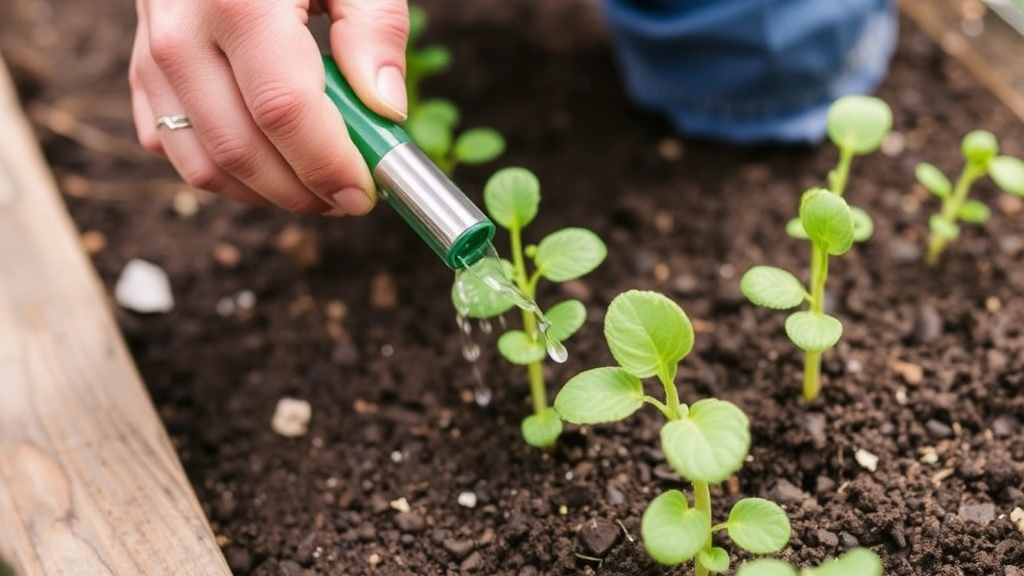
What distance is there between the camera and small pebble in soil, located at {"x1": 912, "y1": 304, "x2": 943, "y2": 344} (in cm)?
132

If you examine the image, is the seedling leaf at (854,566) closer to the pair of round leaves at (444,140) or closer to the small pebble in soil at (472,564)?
the small pebble in soil at (472,564)

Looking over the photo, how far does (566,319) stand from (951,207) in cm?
62

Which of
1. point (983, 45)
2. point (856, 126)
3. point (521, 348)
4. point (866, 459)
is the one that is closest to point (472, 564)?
point (521, 348)

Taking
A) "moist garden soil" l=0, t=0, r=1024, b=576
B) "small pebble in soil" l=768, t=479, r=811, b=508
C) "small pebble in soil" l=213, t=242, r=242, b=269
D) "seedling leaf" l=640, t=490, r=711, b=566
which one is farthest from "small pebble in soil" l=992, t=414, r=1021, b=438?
"small pebble in soil" l=213, t=242, r=242, b=269

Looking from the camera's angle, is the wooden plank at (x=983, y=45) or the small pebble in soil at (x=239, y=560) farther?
the wooden plank at (x=983, y=45)

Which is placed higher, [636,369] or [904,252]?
[636,369]

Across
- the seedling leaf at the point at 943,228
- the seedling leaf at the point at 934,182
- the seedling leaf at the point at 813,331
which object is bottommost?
the seedling leaf at the point at 943,228

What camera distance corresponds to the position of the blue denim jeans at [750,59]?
1.57 m

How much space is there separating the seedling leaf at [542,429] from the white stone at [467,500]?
10cm

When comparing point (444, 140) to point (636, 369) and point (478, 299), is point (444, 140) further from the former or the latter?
point (636, 369)

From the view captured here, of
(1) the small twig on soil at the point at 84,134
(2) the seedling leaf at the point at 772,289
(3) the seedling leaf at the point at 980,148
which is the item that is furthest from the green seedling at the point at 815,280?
(1) the small twig on soil at the point at 84,134

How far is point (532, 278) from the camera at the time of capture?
114 cm

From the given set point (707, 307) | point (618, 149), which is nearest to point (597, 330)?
point (707, 307)

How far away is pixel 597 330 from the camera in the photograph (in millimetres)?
1388
